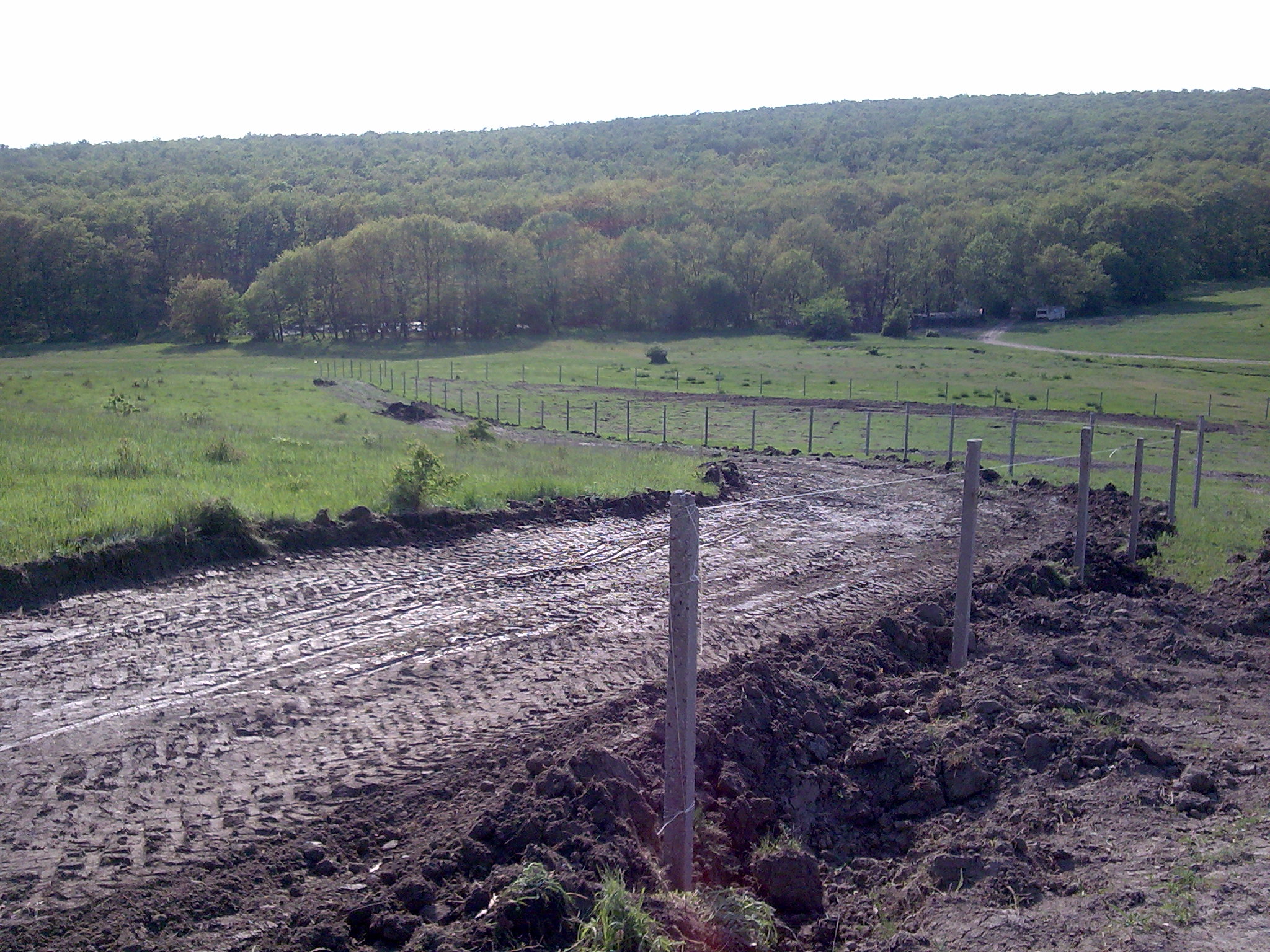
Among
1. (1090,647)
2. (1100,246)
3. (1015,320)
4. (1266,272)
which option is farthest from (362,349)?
(1266,272)

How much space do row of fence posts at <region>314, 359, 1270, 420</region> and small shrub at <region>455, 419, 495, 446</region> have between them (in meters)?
14.3

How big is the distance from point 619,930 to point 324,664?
5665 millimetres

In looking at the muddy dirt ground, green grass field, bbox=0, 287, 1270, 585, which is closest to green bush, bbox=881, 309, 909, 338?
green grass field, bbox=0, 287, 1270, 585

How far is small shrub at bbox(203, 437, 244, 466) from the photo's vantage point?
18.7 meters

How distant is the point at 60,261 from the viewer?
90.6 m

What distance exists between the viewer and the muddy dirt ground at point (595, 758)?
5656 millimetres

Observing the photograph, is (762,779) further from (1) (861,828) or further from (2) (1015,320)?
(2) (1015,320)

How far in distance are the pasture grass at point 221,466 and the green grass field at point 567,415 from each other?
73mm

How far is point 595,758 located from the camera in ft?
22.2

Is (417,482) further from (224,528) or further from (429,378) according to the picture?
(429,378)

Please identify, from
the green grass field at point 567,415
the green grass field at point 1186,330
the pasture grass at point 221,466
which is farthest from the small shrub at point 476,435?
the green grass field at point 1186,330

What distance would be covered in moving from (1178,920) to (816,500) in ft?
49.5

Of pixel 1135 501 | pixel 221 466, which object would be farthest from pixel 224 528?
pixel 1135 501

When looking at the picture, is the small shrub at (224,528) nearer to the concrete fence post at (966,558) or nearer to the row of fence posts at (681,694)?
the concrete fence post at (966,558)
